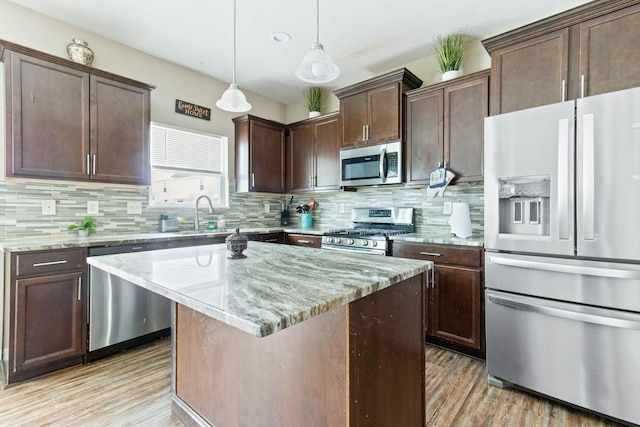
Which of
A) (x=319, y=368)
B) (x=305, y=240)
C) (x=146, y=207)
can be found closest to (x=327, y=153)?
(x=305, y=240)

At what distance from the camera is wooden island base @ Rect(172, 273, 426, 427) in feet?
3.28

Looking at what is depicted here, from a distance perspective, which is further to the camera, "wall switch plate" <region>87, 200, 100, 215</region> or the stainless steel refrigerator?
"wall switch plate" <region>87, 200, 100, 215</region>

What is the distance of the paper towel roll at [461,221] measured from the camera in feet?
8.66

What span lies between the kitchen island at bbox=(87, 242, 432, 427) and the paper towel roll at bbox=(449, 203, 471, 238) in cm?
145

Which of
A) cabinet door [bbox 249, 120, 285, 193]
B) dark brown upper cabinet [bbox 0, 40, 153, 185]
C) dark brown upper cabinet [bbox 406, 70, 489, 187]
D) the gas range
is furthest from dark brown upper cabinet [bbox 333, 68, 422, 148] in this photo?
dark brown upper cabinet [bbox 0, 40, 153, 185]

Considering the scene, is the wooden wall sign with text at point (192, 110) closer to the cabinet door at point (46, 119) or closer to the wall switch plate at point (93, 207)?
the cabinet door at point (46, 119)

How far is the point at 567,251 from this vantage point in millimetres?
1776

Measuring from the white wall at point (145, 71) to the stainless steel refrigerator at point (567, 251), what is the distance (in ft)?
10.00

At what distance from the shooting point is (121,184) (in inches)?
107

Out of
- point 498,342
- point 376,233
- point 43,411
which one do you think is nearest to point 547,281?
point 498,342

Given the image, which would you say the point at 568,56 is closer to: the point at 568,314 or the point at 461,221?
the point at 461,221

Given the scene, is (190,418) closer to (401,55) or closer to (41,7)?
(41,7)

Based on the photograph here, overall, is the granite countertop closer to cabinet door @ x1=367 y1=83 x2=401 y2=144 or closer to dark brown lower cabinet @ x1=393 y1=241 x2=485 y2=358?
dark brown lower cabinet @ x1=393 y1=241 x2=485 y2=358

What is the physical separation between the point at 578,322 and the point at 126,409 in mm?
2647
